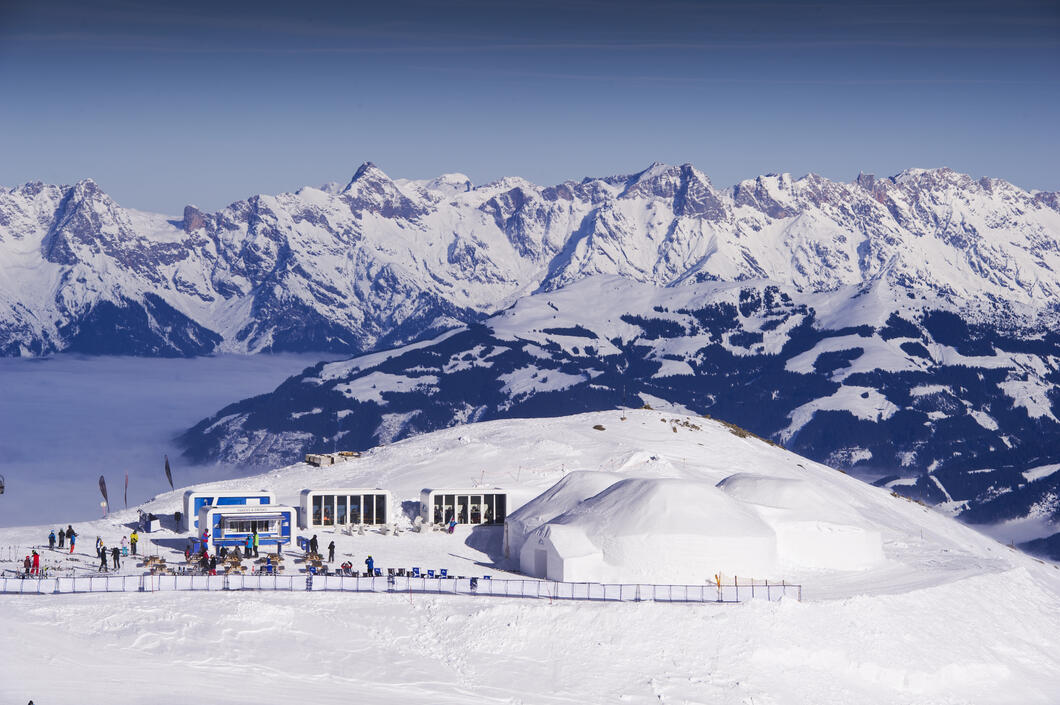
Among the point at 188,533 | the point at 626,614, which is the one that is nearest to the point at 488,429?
the point at 188,533

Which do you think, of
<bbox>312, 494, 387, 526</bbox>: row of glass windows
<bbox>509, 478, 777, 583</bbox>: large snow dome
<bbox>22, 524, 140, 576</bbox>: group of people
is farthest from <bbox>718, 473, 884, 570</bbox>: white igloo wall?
<bbox>22, 524, 140, 576</bbox>: group of people

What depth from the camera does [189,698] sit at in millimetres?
88938

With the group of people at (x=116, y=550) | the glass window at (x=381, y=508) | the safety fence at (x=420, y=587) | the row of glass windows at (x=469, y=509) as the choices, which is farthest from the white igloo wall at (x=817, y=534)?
the group of people at (x=116, y=550)

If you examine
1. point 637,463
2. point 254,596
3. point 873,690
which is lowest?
point 873,690

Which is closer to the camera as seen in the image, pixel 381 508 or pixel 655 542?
pixel 655 542

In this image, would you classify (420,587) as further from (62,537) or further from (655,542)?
(62,537)

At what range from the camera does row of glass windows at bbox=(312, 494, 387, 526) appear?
135 metres

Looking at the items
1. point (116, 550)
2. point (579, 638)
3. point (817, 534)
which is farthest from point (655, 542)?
point (116, 550)

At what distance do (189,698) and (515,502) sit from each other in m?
53.8

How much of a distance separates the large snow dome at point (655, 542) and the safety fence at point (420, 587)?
7.38m

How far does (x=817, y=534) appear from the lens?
126 meters

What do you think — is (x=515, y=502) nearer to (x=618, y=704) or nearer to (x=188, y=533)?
(x=188, y=533)

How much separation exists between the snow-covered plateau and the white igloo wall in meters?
0.32

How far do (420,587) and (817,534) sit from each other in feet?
118
